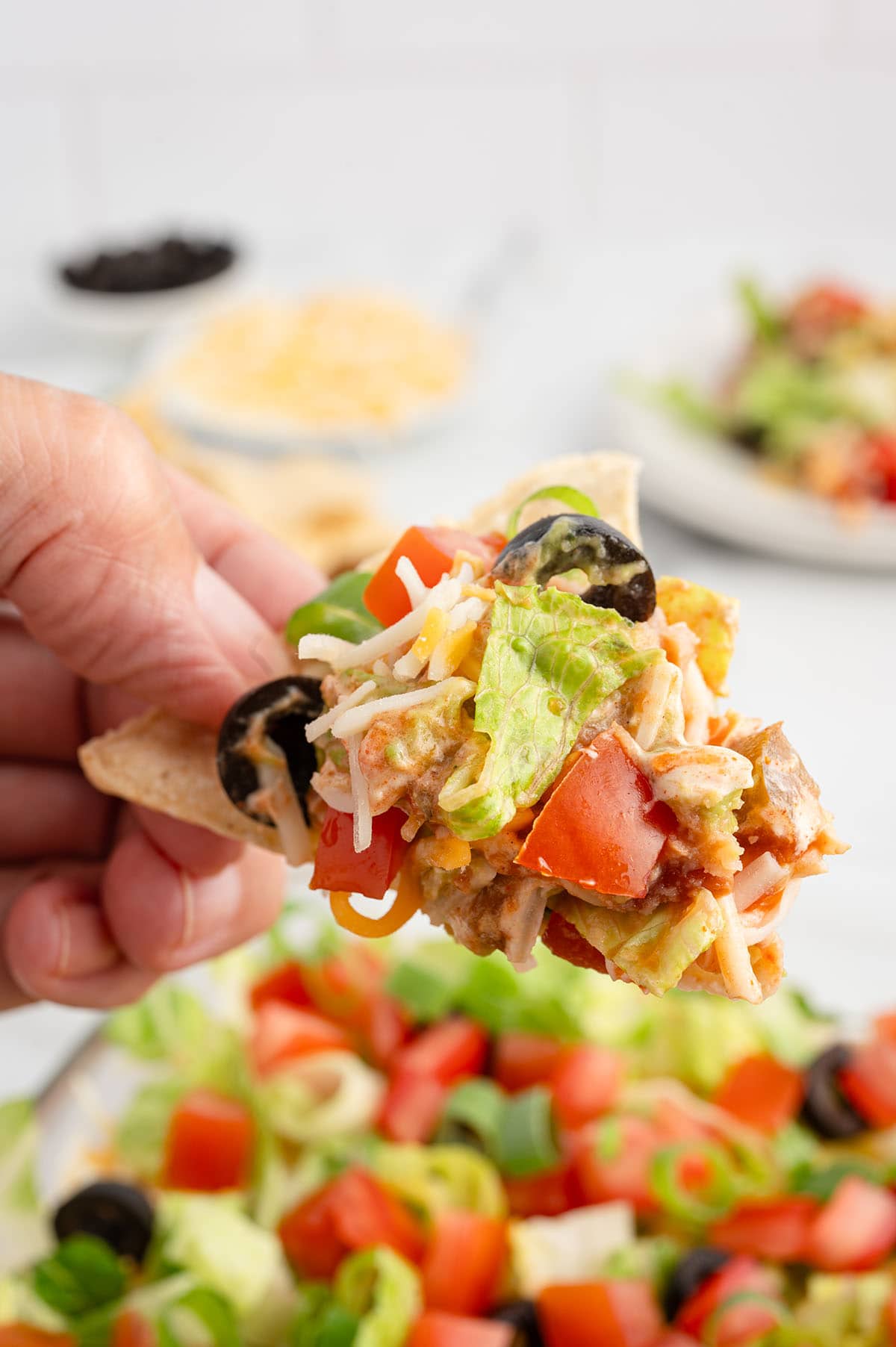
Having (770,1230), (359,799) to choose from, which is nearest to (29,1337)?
(770,1230)

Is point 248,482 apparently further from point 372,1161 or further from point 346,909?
point 346,909

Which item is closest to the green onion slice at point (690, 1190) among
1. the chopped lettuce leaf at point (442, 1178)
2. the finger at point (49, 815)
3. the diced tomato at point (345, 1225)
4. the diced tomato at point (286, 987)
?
the chopped lettuce leaf at point (442, 1178)

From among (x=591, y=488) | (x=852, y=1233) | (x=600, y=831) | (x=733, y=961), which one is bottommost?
(x=852, y=1233)

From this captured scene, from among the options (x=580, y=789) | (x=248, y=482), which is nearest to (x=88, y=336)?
(x=248, y=482)

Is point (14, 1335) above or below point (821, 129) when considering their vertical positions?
below

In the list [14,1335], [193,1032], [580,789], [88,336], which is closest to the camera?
[580,789]

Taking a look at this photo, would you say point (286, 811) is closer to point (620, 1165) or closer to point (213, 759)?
point (213, 759)
